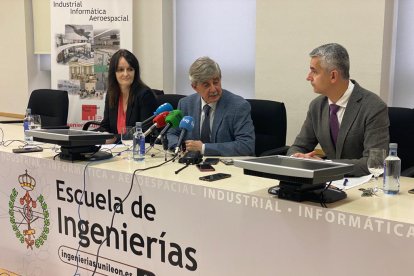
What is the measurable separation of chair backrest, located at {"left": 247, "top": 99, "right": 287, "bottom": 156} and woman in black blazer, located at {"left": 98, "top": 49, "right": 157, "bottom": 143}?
73 centimetres

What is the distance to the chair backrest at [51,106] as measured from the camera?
4.11 m

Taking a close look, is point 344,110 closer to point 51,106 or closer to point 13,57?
point 51,106

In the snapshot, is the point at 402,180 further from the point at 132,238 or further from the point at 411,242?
the point at 132,238

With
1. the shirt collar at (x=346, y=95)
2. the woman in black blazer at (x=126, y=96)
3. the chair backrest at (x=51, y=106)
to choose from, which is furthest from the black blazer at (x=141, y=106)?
the shirt collar at (x=346, y=95)

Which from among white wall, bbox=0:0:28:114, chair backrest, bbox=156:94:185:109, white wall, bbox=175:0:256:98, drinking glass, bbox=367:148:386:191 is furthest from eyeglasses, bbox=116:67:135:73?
white wall, bbox=0:0:28:114

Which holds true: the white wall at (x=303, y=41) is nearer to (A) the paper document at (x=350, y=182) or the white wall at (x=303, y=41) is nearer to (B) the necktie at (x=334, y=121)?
(B) the necktie at (x=334, y=121)

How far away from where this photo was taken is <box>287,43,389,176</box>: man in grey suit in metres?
2.34

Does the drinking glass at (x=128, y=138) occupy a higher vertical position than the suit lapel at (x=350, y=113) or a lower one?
lower

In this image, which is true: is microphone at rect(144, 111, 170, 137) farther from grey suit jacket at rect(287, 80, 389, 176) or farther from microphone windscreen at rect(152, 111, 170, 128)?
grey suit jacket at rect(287, 80, 389, 176)

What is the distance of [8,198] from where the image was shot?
2695 millimetres

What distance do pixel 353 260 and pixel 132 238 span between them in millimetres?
996

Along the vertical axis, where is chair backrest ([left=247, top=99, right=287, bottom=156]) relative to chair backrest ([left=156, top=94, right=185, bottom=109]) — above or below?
below

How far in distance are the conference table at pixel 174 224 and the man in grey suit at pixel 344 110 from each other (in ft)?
1.19

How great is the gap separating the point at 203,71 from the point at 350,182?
3.65ft
